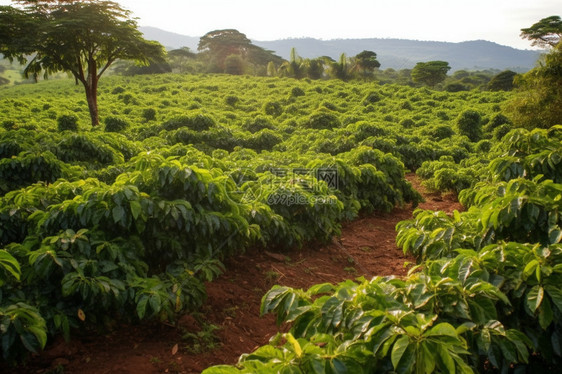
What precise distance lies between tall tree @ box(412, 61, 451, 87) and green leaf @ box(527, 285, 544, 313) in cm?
4121

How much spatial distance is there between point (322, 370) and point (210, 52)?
56494 mm

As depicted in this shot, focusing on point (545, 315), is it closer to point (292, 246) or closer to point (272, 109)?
point (292, 246)

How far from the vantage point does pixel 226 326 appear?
352 centimetres

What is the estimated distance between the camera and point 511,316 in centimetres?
214

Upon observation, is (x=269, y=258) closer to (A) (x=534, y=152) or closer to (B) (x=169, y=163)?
(B) (x=169, y=163)

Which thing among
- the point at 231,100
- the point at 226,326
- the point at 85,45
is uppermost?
the point at 85,45

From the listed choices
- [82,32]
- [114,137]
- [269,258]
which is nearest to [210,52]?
[82,32]

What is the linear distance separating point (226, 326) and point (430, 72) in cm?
4096

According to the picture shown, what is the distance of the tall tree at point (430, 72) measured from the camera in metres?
38.8

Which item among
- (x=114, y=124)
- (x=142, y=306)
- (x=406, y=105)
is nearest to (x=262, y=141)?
(x=114, y=124)

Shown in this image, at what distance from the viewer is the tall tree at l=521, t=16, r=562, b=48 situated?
3107cm

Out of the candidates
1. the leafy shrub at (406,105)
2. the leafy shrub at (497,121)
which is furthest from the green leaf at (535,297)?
the leafy shrub at (406,105)

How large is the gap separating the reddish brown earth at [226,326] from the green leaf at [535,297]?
3.76ft

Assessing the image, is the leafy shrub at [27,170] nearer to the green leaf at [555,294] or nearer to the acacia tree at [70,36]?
the green leaf at [555,294]
